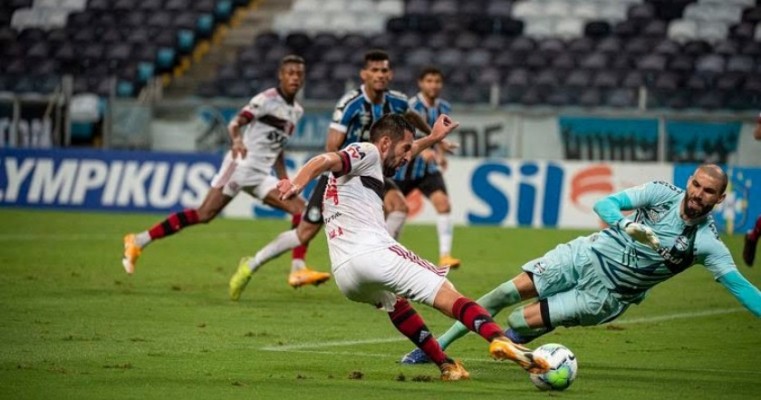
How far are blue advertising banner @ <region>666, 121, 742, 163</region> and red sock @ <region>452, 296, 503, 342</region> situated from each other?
57.1 feet

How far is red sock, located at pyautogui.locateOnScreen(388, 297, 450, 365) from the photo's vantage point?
9.56 meters

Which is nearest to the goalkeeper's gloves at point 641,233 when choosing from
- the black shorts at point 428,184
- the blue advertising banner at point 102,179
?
the black shorts at point 428,184

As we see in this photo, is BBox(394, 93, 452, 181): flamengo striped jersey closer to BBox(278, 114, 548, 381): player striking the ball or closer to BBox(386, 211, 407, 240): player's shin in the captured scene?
BBox(386, 211, 407, 240): player's shin

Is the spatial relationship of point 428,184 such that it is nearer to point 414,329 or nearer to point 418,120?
point 418,120

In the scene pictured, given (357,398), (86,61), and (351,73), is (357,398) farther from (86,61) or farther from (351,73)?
(86,61)

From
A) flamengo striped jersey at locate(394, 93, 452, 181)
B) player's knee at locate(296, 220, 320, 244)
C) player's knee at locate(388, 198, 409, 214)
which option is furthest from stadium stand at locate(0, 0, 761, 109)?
player's knee at locate(296, 220, 320, 244)

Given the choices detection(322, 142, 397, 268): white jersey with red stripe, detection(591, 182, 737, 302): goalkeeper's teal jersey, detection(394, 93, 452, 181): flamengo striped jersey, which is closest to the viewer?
detection(322, 142, 397, 268): white jersey with red stripe

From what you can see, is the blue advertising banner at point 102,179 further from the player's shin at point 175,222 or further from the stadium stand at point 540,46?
the player's shin at point 175,222

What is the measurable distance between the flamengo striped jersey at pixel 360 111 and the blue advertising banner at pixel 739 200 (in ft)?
36.3

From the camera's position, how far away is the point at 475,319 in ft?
29.4

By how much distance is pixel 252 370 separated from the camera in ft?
32.6

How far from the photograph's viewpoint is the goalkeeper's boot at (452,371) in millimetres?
9523

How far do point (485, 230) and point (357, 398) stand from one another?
16251 mm

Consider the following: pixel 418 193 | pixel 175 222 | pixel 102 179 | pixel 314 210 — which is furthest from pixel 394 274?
pixel 102 179
